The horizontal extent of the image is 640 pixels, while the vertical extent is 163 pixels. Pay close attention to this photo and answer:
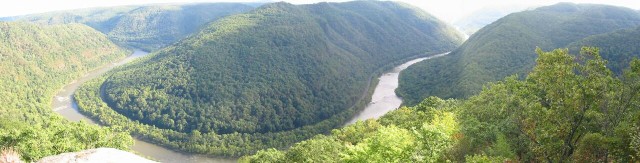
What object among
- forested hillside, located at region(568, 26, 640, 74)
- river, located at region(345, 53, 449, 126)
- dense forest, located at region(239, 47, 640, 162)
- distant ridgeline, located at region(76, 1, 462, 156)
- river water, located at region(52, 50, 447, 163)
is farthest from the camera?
river, located at region(345, 53, 449, 126)

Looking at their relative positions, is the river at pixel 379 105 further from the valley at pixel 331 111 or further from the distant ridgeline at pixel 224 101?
Result: the distant ridgeline at pixel 224 101

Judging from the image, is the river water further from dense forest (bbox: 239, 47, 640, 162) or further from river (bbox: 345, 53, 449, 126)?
dense forest (bbox: 239, 47, 640, 162)

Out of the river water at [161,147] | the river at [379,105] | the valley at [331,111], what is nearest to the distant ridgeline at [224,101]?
the valley at [331,111]

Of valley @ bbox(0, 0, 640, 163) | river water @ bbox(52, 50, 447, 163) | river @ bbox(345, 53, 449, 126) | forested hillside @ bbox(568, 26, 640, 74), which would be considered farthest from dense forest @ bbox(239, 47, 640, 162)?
forested hillside @ bbox(568, 26, 640, 74)

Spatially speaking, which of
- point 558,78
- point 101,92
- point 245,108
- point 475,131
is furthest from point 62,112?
point 558,78

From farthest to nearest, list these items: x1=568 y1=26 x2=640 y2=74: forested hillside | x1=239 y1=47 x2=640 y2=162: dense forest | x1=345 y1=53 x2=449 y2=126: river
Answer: x1=345 y1=53 x2=449 y2=126: river → x1=568 y1=26 x2=640 y2=74: forested hillside → x1=239 y1=47 x2=640 y2=162: dense forest

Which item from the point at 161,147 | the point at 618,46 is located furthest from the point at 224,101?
the point at 618,46

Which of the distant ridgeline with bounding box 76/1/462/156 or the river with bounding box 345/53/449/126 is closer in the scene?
the distant ridgeline with bounding box 76/1/462/156

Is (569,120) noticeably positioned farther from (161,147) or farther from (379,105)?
(379,105)

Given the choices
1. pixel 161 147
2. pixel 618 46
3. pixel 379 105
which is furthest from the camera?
pixel 379 105

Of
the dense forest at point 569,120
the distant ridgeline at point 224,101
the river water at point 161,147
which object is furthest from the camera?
the distant ridgeline at point 224,101

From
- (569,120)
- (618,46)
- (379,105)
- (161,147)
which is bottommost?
(161,147)
